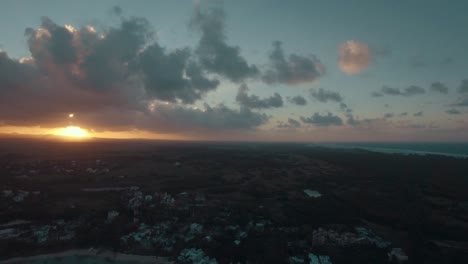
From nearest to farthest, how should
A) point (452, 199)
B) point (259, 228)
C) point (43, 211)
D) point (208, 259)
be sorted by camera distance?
point (208, 259) < point (259, 228) < point (43, 211) < point (452, 199)

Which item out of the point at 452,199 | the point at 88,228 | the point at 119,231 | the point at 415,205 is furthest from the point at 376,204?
the point at 88,228

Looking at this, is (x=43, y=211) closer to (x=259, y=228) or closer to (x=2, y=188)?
(x=2, y=188)

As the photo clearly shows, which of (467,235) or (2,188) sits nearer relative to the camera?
(467,235)

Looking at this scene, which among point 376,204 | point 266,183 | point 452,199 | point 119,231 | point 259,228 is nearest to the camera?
point 119,231

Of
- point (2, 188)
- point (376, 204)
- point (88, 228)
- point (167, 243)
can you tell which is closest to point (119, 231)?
point (88, 228)

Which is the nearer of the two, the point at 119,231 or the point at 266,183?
the point at 119,231

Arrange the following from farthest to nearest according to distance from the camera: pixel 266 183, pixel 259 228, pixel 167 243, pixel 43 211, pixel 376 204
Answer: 1. pixel 266 183
2. pixel 376 204
3. pixel 43 211
4. pixel 259 228
5. pixel 167 243

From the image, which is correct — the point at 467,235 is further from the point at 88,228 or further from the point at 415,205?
the point at 88,228

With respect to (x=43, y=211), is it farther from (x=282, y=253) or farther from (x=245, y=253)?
(x=282, y=253)

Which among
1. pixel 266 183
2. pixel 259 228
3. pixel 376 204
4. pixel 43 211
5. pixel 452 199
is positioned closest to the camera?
pixel 259 228
